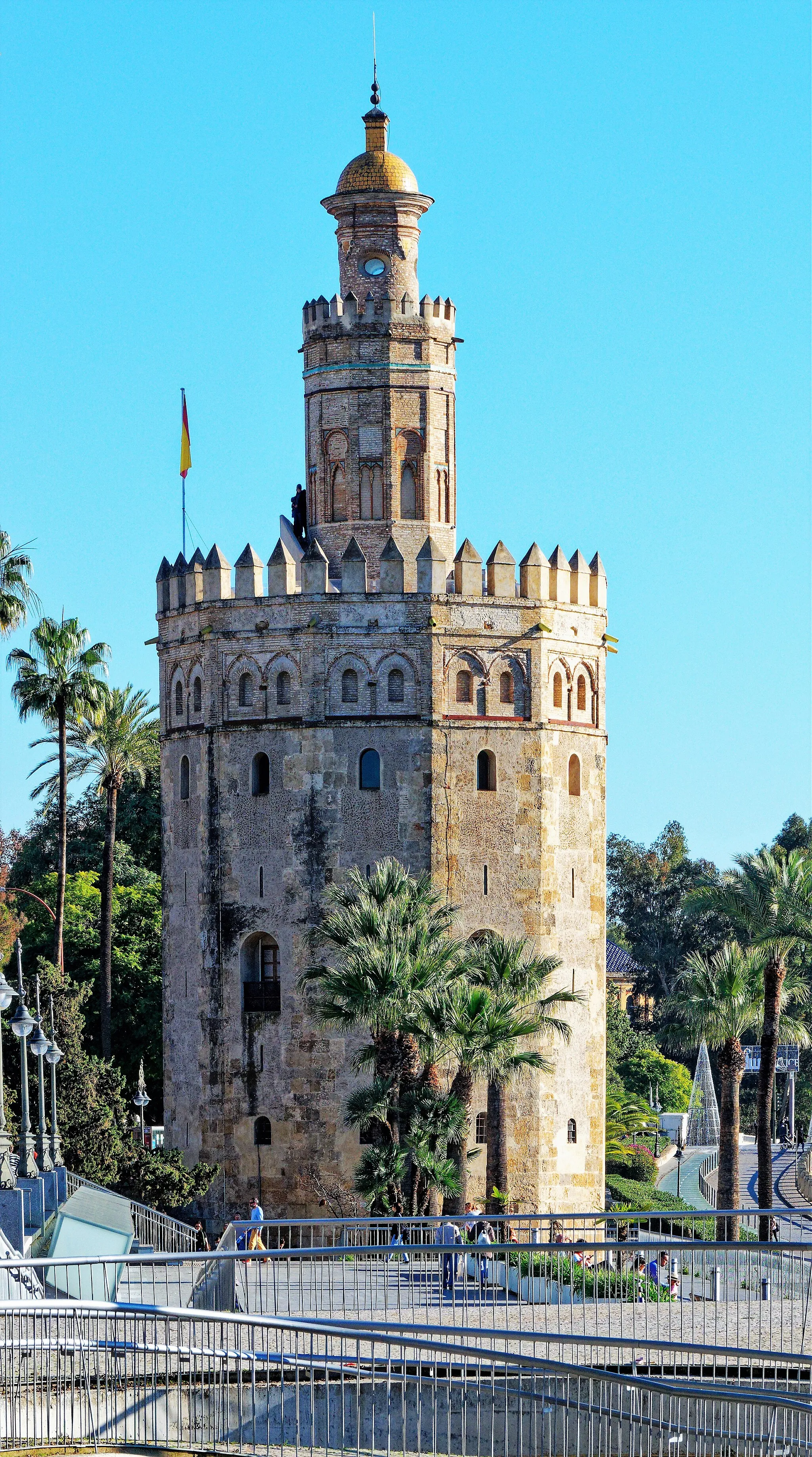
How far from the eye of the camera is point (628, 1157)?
212ft

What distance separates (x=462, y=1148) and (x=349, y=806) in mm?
8387

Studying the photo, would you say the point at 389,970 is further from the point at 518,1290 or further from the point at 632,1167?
the point at 632,1167

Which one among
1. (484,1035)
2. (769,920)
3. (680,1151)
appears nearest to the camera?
(484,1035)

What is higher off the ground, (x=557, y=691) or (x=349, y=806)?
(x=557, y=691)

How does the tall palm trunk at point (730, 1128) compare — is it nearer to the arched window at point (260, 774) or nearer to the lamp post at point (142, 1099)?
the arched window at point (260, 774)

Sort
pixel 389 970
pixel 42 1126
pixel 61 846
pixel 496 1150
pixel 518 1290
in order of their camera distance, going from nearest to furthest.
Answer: pixel 518 1290 → pixel 42 1126 → pixel 389 970 → pixel 496 1150 → pixel 61 846

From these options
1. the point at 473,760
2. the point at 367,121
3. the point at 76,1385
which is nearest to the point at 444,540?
the point at 473,760

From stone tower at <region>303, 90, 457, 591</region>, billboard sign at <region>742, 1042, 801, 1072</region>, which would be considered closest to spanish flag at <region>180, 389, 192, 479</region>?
stone tower at <region>303, 90, 457, 591</region>

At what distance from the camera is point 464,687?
158 ft

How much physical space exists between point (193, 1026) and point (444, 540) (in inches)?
444

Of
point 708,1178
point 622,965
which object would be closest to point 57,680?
point 708,1178

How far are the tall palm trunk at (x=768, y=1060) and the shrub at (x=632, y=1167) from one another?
65.6ft

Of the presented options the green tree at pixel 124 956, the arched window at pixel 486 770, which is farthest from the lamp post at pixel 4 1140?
the green tree at pixel 124 956

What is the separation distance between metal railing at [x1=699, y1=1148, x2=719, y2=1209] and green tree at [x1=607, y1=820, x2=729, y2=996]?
52.2 feet
